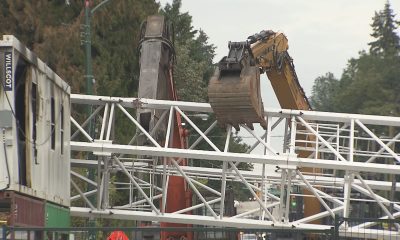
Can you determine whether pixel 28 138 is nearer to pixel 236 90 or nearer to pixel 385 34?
pixel 236 90

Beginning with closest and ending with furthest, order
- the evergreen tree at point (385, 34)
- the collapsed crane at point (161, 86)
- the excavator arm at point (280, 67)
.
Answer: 1. the collapsed crane at point (161, 86)
2. the excavator arm at point (280, 67)
3. the evergreen tree at point (385, 34)

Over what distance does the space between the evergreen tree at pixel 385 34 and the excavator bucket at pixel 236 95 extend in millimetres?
→ 123172

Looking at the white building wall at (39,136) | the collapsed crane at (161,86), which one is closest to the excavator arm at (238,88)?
the collapsed crane at (161,86)

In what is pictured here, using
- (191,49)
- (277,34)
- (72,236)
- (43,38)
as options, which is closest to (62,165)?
(72,236)

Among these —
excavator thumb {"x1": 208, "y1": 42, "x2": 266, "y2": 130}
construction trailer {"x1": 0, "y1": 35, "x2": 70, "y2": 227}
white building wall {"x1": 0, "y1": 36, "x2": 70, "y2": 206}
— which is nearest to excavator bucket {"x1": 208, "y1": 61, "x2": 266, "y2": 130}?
excavator thumb {"x1": 208, "y1": 42, "x2": 266, "y2": 130}

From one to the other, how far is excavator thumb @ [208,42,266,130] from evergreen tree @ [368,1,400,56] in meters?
123

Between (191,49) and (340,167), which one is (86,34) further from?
(191,49)

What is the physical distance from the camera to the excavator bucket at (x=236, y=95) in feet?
68.6

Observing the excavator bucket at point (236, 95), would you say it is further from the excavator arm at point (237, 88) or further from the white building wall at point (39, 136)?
the white building wall at point (39, 136)

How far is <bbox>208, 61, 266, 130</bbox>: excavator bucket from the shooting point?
20906 millimetres

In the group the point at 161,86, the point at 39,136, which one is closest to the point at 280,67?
the point at 161,86

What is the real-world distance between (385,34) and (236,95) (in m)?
130

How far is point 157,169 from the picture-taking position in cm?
2306

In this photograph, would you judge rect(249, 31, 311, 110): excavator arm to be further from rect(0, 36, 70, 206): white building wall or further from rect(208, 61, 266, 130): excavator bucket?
rect(0, 36, 70, 206): white building wall
